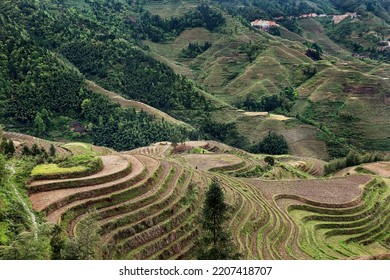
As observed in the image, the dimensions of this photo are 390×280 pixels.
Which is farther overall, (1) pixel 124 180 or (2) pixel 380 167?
(2) pixel 380 167

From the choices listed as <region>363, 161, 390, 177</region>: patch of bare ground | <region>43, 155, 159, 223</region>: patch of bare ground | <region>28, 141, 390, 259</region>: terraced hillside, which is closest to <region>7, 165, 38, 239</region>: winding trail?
<region>28, 141, 390, 259</region>: terraced hillside

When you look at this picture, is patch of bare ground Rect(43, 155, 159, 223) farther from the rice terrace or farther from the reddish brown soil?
the reddish brown soil

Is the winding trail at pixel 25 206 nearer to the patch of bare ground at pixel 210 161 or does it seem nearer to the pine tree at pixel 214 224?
the pine tree at pixel 214 224

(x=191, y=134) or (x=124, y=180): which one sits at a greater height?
(x=124, y=180)

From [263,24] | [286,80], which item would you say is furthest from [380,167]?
[263,24]

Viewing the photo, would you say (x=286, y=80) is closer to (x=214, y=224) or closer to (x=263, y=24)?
(x=263, y=24)

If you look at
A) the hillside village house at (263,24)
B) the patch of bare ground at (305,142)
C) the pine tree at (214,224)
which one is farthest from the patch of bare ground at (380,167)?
the hillside village house at (263,24)
